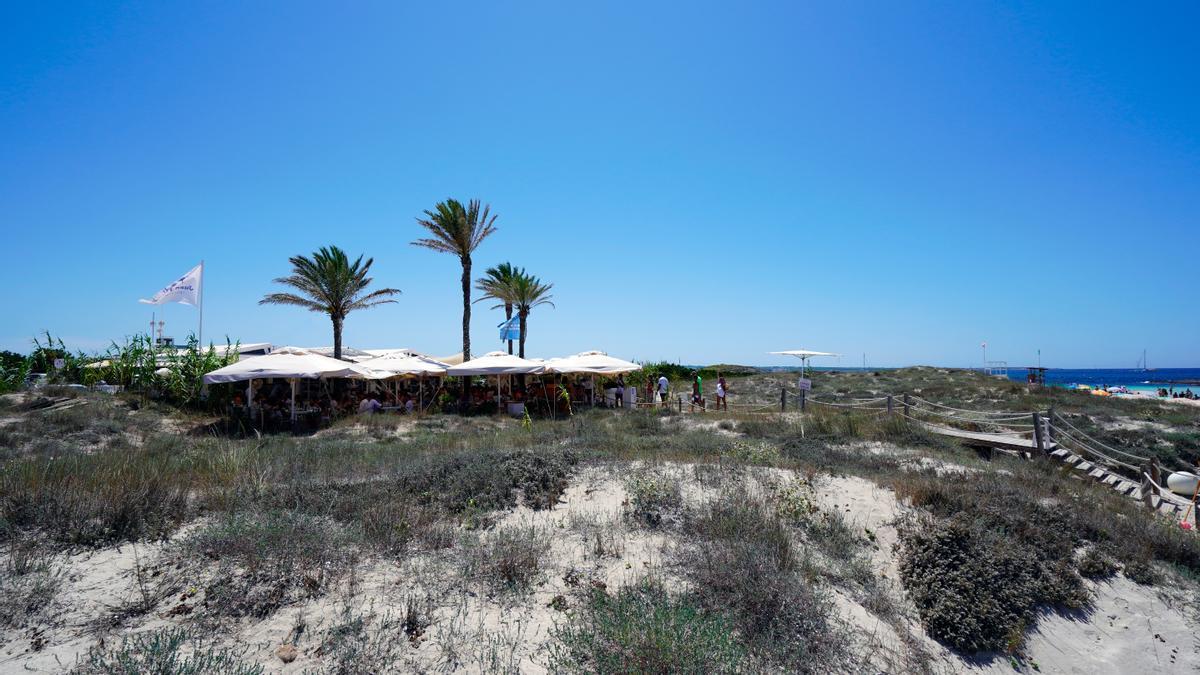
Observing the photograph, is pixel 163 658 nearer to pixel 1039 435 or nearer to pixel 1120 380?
pixel 1039 435

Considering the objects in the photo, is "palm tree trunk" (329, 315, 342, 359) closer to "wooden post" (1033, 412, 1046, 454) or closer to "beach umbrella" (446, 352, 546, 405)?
"beach umbrella" (446, 352, 546, 405)

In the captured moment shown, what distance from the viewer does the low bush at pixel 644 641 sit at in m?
3.32

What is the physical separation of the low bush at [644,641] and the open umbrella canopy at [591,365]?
584 inches

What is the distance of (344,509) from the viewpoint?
5.96 meters

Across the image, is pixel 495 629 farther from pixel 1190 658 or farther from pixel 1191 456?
pixel 1191 456

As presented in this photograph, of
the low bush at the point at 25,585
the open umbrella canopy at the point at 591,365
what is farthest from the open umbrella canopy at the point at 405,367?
the low bush at the point at 25,585

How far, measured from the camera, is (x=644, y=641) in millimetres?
3469

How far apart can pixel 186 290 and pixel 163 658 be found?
77.6 ft

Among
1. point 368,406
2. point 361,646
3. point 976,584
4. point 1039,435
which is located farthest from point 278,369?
point 1039,435

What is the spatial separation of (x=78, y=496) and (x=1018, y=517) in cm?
1043

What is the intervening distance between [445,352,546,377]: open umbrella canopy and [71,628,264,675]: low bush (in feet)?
46.3

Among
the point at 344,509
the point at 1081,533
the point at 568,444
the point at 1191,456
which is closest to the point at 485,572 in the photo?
the point at 344,509

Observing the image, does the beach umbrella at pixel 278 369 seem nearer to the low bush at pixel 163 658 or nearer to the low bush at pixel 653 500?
the low bush at pixel 653 500

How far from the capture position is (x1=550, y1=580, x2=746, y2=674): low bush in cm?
332
